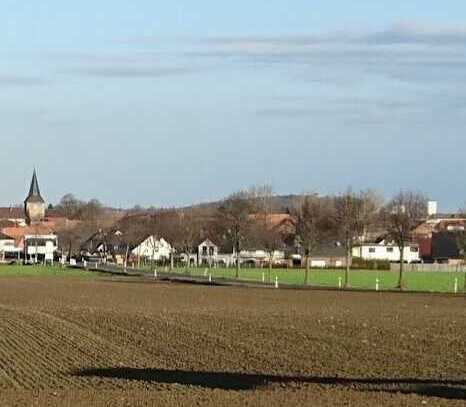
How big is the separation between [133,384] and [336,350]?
8.68 meters

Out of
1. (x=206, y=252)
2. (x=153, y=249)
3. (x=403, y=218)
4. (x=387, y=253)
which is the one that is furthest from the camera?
(x=387, y=253)

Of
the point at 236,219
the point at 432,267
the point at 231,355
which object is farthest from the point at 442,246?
the point at 231,355

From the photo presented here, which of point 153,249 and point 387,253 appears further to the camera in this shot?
point 387,253

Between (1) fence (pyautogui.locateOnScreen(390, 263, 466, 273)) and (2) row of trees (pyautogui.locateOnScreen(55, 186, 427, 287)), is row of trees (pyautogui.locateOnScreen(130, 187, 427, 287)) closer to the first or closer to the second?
(2) row of trees (pyautogui.locateOnScreen(55, 186, 427, 287))

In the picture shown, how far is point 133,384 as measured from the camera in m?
24.2

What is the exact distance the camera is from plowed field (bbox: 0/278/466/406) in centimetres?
2178

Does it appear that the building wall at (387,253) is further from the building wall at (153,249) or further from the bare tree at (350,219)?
the bare tree at (350,219)

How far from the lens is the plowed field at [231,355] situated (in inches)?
858

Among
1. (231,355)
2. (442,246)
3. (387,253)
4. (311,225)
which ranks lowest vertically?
(231,355)

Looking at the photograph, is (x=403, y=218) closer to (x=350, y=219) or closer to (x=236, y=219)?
(x=350, y=219)

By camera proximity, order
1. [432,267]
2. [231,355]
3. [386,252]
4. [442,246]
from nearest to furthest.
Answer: [231,355] < [432,267] < [442,246] < [386,252]

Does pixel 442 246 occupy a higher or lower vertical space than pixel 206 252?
higher

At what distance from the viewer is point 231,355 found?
30.5m

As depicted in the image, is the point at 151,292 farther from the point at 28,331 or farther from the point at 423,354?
the point at 423,354
